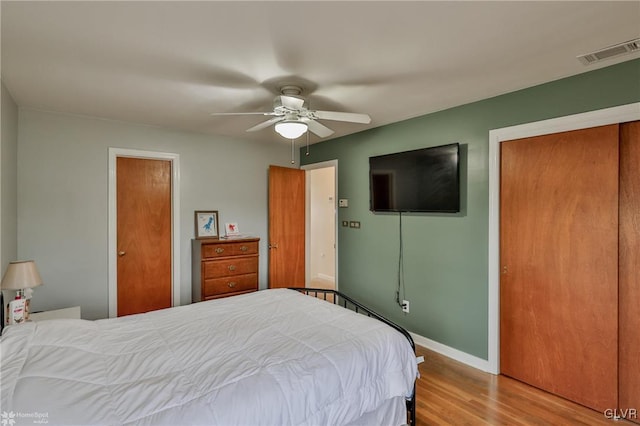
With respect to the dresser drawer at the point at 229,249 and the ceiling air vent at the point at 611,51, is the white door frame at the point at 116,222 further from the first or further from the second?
the ceiling air vent at the point at 611,51

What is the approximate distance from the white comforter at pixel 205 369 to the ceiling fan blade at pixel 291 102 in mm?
1504

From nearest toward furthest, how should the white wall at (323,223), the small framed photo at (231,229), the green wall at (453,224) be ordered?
the green wall at (453,224), the small framed photo at (231,229), the white wall at (323,223)

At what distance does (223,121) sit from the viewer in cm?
360

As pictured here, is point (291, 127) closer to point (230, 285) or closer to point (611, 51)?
point (611, 51)

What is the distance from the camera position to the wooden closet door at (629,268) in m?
2.18

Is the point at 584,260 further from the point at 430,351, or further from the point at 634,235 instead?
the point at 430,351

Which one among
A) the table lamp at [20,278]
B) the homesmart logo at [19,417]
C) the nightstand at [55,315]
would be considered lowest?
the nightstand at [55,315]

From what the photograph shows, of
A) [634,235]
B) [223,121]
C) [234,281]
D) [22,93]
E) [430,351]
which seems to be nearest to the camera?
[634,235]

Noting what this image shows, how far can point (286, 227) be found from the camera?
4.66 meters

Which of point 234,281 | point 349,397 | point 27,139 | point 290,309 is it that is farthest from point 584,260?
point 27,139

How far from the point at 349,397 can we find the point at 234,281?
2647mm

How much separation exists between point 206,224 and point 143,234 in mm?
723

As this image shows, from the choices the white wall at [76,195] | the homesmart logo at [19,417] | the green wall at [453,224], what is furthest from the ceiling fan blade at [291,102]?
the white wall at [76,195]

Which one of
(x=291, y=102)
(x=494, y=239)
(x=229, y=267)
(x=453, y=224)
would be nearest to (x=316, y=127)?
(x=291, y=102)
